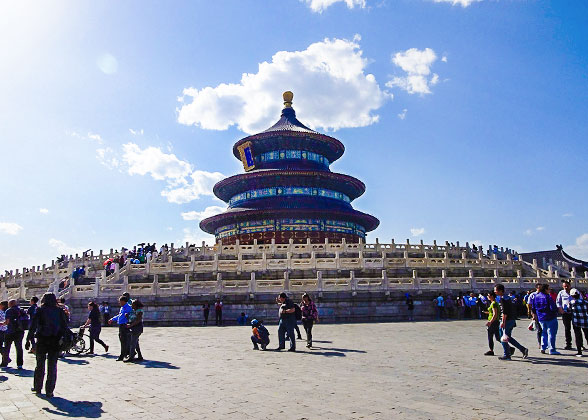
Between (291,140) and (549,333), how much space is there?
134ft

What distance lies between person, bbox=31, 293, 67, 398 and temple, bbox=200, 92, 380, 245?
1322 inches

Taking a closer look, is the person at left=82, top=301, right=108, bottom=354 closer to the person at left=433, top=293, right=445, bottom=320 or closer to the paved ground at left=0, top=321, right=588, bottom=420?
the paved ground at left=0, top=321, right=588, bottom=420

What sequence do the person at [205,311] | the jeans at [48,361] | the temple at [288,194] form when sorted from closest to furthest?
the jeans at [48,361]
the person at [205,311]
the temple at [288,194]

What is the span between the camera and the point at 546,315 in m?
10.2

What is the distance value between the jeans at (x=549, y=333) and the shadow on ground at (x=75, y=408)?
30.3 feet

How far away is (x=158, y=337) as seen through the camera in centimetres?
1561

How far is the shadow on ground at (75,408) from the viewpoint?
248 inches

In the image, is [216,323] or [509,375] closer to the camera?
[509,375]

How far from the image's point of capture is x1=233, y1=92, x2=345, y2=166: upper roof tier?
48562 millimetres

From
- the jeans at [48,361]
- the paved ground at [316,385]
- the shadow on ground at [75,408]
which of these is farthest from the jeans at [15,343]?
the shadow on ground at [75,408]

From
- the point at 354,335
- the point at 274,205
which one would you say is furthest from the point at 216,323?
the point at 274,205

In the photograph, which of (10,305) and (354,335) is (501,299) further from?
(10,305)

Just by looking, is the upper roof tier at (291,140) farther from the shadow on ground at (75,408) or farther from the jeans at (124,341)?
the shadow on ground at (75,408)

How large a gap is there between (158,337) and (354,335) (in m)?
6.63
